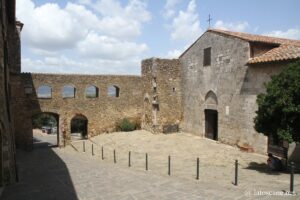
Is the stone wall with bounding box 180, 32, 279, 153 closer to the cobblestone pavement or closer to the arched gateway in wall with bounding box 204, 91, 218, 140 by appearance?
the arched gateway in wall with bounding box 204, 91, 218, 140

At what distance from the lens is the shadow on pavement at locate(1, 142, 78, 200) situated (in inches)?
321

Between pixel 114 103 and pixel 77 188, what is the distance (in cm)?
1285

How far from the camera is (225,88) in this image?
55.3ft

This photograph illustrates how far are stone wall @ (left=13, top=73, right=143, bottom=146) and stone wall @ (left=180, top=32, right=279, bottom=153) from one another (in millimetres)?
3971

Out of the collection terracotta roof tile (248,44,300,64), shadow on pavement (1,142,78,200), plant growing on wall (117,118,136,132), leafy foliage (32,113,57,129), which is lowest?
leafy foliage (32,113,57,129)

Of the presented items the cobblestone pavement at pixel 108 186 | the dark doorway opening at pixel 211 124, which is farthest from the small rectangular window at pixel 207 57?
the cobblestone pavement at pixel 108 186

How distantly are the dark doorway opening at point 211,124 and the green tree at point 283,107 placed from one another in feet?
26.8

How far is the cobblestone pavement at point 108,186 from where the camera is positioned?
8.11 m

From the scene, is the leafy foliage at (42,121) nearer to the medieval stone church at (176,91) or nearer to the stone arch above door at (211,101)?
the medieval stone church at (176,91)

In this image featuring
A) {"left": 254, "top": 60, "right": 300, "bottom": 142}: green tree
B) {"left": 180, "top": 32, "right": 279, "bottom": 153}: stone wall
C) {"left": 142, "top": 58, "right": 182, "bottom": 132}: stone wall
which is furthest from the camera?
{"left": 142, "top": 58, "right": 182, "bottom": 132}: stone wall

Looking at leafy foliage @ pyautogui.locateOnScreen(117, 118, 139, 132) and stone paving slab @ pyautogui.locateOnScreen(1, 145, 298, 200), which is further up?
leafy foliage @ pyautogui.locateOnScreen(117, 118, 139, 132)

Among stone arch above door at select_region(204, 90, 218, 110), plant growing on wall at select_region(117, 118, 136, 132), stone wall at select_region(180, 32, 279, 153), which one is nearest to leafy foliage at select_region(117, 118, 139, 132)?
plant growing on wall at select_region(117, 118, 136, 132)

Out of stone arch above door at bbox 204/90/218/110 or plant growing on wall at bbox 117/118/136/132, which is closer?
stone arch above door at bbox 204/90/218/110

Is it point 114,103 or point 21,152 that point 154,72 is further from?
point 21,152
